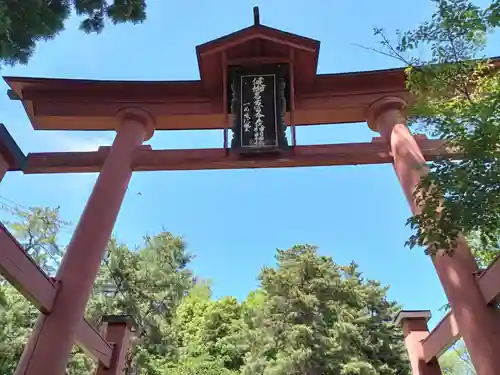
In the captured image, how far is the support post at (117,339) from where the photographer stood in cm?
442

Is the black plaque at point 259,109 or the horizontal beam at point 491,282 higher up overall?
the black plaque at point 259,109

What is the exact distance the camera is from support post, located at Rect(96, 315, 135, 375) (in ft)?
14.5

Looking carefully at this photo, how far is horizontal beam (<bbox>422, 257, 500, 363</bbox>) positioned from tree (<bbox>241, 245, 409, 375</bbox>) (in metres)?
6.61

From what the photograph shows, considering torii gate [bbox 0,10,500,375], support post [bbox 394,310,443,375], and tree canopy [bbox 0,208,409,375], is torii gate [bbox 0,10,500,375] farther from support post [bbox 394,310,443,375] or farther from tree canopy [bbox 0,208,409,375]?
tree canopy [bbox 0,208,409,375]

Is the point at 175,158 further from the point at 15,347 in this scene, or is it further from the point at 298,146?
the point at 15,347

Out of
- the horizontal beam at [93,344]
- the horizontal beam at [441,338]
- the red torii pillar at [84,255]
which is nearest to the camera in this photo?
the red torii pillar at [84,255]

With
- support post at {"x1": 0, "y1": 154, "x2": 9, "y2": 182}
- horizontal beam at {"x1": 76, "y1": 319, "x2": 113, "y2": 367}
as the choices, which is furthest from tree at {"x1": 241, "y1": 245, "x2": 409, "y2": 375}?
support post at {"x1": 0, "y1": 154, "x2": 9, "y2": 182}

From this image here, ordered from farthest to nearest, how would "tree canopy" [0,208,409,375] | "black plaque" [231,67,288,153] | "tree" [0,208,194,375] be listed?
"tree canopy" [0,208,409,375], "tree" [0,208,194,375], "black plaque" [231,67,288,153]

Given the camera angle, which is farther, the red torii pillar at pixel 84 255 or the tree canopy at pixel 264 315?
the tree canopy at pixel 264 315

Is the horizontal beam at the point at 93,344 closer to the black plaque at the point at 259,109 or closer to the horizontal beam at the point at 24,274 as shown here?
the horizontal beam at the point at 24,274

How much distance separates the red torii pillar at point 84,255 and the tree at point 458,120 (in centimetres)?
287

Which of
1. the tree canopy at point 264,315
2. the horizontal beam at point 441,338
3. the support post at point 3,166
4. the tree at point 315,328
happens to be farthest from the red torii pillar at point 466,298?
the tree canopy at point 264,315

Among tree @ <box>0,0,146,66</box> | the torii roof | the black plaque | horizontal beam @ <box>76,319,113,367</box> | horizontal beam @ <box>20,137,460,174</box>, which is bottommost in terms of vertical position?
horizontal beam @ <box>76,319,113,367</box>

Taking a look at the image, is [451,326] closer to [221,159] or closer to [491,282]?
[491,282]
